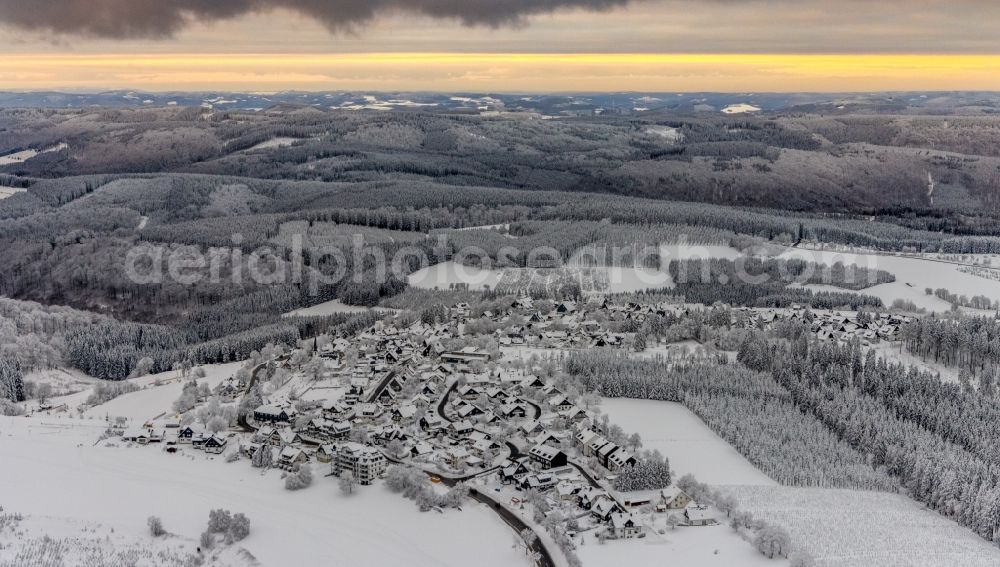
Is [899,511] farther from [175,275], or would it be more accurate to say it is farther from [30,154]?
[30,154]

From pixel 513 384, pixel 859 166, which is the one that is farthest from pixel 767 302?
pixel 859 166

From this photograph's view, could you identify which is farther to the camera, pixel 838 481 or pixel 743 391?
pixel 743 391

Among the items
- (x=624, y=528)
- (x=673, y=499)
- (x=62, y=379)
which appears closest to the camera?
(x=624, y=528)

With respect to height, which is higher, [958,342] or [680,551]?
[958,342]

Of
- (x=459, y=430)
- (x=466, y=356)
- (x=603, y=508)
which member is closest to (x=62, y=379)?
(x=466, y=356)

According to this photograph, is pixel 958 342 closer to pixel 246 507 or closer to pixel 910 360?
pixel 910 360

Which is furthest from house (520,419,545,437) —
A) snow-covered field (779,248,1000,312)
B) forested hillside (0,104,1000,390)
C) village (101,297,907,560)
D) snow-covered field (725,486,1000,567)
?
snow-covered field (779,248,1000,312)

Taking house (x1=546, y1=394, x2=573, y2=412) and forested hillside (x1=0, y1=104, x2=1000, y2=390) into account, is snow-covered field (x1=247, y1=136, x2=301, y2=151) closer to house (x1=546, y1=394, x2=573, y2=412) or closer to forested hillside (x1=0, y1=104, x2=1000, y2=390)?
forested hillside (x1=0, y1=104, x2=1000, y2=390)

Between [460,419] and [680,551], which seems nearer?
[680,551]
